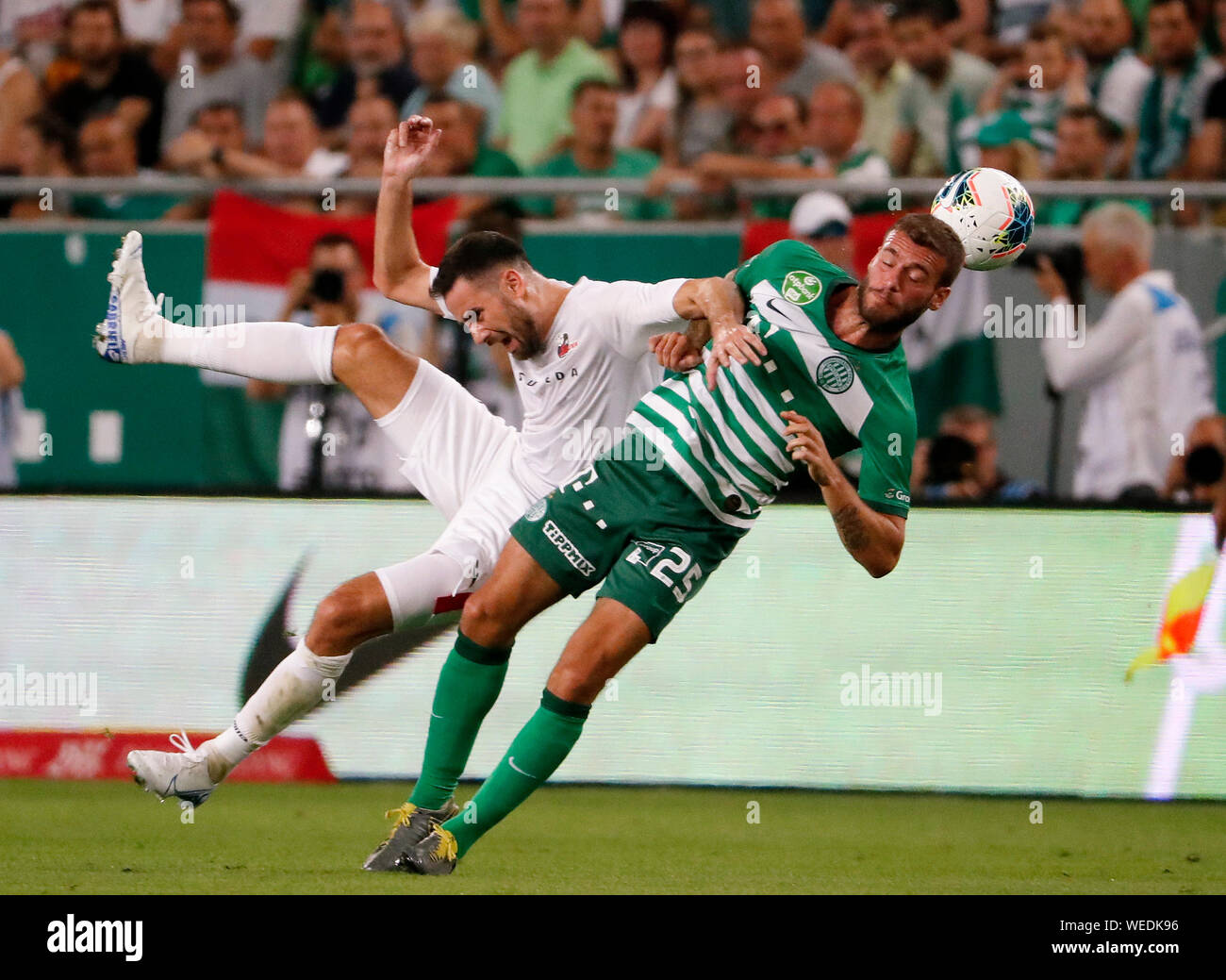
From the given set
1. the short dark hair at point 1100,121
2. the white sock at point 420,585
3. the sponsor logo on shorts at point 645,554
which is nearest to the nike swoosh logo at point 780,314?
the sponsor logo on shorts at point 645,554

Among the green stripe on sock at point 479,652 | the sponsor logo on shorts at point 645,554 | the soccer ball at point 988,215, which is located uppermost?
the soccer ball at point 988,215

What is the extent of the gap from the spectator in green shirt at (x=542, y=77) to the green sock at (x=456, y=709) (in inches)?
206

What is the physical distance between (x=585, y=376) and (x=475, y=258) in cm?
63

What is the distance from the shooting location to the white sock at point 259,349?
6984mm

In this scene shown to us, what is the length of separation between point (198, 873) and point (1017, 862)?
3150mm

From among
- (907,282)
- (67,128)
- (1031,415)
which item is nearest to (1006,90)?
(1031,415)

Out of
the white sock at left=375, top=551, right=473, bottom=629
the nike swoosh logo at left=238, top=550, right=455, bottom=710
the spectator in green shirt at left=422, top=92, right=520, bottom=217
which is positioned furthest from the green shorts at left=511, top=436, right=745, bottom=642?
the spectator in green shirt at left=422, top=92, right=520, bottom=217

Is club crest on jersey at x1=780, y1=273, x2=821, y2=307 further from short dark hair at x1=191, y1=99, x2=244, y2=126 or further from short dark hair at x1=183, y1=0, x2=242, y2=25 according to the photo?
short dark hair at x1=183, y1=0, x2=242, y2=25

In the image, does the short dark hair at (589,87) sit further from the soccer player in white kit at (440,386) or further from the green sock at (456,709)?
the green sock at (456,709)

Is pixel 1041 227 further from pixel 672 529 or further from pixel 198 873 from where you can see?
pixel 198 873

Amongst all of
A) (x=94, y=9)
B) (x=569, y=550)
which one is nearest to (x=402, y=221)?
(x=569, y=550)

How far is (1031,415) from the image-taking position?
9594 mm

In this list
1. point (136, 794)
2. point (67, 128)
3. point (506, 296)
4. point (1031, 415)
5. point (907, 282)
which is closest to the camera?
point (907, 282)

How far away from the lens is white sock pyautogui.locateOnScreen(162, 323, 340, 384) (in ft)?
22.9
